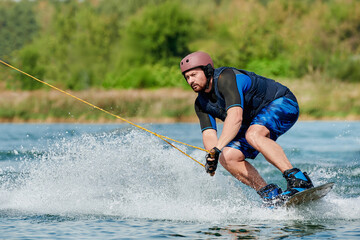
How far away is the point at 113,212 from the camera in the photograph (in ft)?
19.8

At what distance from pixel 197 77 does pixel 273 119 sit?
2.67 feet

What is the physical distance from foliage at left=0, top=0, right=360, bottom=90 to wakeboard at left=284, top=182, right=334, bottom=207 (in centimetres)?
1916

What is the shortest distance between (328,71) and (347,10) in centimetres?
1355

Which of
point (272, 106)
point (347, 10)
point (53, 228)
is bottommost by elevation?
point (53, 228)

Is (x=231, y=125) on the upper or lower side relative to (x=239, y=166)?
upper

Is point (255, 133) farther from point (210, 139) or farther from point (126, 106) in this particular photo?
point (126, 106)

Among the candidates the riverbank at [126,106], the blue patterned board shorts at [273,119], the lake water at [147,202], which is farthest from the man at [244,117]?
the riverbank at [126,106]

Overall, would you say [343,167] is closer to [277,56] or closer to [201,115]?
[201,115]

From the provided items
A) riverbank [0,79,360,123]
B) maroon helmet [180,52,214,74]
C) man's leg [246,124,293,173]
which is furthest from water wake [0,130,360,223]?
riverbank [0,79,360,123]

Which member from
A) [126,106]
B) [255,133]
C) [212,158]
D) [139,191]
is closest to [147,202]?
[139,191]

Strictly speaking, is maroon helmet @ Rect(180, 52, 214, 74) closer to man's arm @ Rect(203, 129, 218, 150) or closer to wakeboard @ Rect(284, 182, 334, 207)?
man's arm @ Rect(203, 129, 218, 150)

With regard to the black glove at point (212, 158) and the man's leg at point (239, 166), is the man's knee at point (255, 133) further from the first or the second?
the black glove at point (212, 158)

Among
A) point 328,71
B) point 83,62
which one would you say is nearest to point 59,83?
point 83,62

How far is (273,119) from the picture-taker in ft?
18.3
